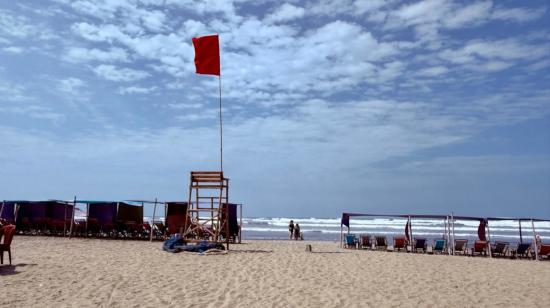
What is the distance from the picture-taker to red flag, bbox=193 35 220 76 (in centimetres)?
1462

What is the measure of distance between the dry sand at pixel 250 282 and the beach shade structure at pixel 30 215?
7.88m

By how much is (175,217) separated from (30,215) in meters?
7.16

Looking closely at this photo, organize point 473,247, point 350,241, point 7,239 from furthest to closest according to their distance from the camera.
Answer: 1. point 350,241
2. point 473,247
3. point 7,239

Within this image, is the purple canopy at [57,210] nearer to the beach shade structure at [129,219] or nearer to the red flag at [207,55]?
the beach shade structure at [129,219]

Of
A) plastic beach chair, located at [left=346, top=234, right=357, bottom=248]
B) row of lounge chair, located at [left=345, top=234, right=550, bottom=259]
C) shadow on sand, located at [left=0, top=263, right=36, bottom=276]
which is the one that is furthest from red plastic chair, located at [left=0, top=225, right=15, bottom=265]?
row of lounge chair, located at [left=345, top=234, right=550, bottom=259]

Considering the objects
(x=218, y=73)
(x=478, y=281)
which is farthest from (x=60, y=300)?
(x=218, y=73)

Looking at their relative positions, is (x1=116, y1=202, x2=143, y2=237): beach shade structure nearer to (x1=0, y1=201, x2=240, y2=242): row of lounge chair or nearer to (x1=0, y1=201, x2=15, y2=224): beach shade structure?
(x1=0, y1=201, x2=240, y2=242): row of lounge chair

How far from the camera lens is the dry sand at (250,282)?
7.13 m

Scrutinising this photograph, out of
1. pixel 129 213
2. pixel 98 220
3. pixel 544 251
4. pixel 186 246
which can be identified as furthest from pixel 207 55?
pixel 544 251

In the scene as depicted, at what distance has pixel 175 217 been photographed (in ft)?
63.7

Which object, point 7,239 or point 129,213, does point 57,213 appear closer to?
point 129,213

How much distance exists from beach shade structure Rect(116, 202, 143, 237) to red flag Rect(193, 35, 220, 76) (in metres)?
8.26

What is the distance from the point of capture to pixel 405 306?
7102 mm

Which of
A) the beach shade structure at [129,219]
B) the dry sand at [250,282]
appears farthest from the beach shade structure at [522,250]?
the beach shade structure at [129,219]
